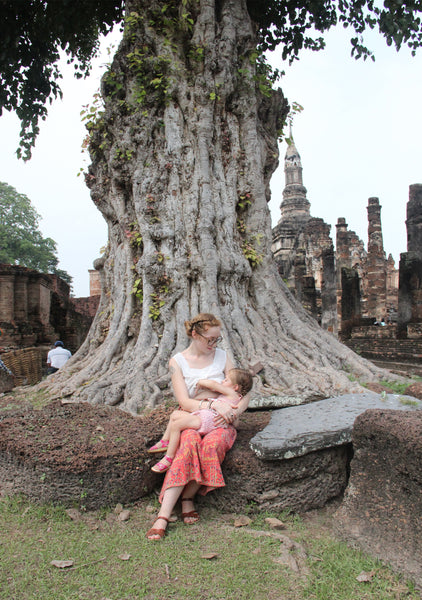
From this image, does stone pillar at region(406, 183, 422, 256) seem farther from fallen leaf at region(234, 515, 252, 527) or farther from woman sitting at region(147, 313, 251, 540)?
fallen leaf at region(234, 515, 252, 527)

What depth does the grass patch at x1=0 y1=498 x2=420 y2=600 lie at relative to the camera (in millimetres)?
2191

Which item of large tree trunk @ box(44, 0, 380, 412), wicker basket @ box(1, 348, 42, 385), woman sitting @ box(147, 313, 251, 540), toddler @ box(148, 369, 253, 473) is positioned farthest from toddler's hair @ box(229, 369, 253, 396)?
wicker basket @ box(1, 348, 42, 385)

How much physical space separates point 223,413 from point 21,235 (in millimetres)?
35129

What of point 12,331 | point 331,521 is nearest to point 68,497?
point 331,521

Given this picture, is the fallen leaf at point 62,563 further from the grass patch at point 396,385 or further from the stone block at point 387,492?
the grass patch at point 396,385

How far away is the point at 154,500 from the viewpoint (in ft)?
10.3

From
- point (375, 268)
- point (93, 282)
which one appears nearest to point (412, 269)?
point (375, 268)

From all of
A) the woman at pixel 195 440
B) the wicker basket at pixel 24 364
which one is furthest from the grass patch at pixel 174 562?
the wicker basket at pixel 24 364

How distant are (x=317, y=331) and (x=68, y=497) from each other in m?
4.18

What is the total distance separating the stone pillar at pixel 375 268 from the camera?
23.0 meters

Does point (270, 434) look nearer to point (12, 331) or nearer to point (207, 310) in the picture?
point (207, 310)

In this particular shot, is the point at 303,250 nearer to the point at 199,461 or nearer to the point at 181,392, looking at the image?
the point at 181,392

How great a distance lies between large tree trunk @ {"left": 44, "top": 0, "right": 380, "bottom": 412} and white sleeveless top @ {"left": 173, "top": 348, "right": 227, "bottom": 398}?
1402 mm

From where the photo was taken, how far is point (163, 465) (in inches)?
119
